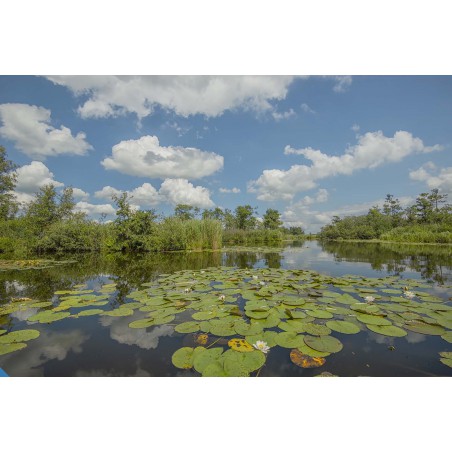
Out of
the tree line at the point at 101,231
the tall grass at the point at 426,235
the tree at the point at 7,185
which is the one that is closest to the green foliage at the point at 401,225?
the tall grass at the point at 426,235

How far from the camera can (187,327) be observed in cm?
261

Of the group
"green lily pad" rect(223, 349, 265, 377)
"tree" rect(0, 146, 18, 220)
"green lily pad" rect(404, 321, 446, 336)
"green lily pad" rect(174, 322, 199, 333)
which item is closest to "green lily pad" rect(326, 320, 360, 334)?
"green lily pad" rect(404, 321, 446, 336)

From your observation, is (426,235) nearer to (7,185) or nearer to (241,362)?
(241,362)

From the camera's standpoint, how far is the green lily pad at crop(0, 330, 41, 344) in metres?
2.37

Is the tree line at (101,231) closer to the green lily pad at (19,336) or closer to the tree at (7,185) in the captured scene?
the tree at (7,185)

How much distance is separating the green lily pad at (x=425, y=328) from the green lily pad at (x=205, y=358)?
217cm

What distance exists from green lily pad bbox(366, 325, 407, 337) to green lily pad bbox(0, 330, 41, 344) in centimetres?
369

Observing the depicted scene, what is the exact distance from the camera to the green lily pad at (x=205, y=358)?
185 cm

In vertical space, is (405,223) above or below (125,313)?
above

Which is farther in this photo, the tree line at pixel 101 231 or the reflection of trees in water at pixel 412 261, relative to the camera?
the tree line at pixel 101 231

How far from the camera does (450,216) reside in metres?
24.9
